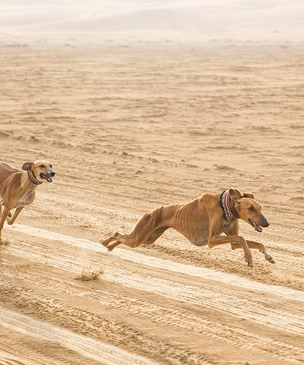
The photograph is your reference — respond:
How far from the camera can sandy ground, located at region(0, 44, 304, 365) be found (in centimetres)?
862

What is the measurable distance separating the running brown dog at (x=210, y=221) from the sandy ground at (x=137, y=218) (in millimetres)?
598

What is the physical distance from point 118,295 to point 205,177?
7069 millimetres

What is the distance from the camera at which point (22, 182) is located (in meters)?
11.8

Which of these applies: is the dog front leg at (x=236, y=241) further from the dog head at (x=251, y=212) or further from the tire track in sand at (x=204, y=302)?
the tire track in sand at (x=204, y=302)

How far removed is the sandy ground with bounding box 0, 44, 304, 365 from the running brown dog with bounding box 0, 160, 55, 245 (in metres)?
0.64

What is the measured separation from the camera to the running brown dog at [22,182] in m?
11.6

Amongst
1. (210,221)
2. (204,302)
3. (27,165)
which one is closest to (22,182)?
(27,165)

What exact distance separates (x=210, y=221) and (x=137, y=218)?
4.12 meters

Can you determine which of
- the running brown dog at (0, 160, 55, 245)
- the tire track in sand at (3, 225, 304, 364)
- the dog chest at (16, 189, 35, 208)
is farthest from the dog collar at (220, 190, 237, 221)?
the dog chest at (16, 189, 35, 208)

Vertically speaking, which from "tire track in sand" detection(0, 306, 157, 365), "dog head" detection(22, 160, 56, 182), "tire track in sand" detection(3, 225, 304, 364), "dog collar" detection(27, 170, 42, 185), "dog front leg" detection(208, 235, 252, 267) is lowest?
"tire track in sand" detection(0, 306, 157, 365)

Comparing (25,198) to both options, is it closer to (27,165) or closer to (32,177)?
(32,177)

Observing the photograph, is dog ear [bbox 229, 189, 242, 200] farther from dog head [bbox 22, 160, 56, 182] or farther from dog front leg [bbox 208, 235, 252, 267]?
dog head [bbox 22, 160, 56, 182]

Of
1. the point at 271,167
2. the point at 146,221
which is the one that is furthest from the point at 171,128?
the point at 146,221

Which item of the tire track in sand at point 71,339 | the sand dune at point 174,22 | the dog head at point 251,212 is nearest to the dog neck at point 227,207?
the dog head at point 251,212
